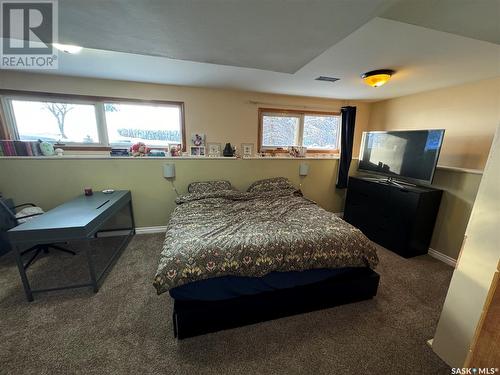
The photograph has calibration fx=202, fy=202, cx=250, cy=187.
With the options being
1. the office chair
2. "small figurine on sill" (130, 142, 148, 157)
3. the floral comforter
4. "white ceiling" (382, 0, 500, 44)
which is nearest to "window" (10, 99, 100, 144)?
"small figurine on sill" (130, 142, 148, 157)

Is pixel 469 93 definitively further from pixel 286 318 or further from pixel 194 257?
pixel 194 257

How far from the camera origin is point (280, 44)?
142 centimetres

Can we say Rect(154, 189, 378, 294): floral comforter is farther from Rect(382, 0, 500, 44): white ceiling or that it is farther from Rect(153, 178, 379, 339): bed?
Rect(382, 0, 500, 44): white ceiling

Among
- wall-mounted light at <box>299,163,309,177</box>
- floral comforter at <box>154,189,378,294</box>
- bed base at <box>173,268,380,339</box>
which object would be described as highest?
wall-mounted light at <box>299,163,309,177</box>

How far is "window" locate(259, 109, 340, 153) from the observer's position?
12.5ft

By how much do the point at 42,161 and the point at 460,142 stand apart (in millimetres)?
5680

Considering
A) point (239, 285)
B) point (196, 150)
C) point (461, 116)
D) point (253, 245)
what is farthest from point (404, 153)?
point (196, 150)

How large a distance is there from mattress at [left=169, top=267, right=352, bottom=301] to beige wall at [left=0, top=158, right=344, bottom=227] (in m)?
1.95

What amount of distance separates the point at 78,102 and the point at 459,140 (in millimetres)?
5467

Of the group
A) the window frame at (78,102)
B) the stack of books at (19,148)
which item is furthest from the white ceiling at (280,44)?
the stack of books at (19,148)

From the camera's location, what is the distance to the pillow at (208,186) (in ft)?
10.0

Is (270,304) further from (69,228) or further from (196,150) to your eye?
(196,150)

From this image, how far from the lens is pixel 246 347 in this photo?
145 centimetres

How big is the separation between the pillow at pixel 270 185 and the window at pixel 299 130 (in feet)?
2.46
